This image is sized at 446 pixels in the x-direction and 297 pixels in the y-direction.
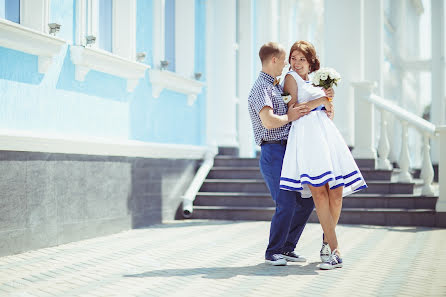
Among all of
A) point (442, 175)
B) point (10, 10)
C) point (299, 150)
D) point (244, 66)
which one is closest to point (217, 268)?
point (299, 150)

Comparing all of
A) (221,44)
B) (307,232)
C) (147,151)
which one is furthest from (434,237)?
(221,44)

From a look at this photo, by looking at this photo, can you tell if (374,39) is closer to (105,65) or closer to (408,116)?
(408,116)

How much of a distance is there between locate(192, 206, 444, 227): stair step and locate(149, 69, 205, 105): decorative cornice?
1649mm

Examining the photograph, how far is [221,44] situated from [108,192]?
3.99 meters

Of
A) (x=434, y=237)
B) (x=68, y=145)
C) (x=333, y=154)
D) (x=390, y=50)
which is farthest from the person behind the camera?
(x=390, y=50)

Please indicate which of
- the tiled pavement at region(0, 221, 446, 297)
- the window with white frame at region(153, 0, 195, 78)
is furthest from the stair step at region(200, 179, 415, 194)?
the window with white frame at region(153, 0, 195, 78)

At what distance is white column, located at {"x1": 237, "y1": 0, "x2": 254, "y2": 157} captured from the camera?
10078 mm

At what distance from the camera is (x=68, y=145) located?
18.5 ft

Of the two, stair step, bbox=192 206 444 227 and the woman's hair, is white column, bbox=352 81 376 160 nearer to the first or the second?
stair step, bbox=192 206 444 227

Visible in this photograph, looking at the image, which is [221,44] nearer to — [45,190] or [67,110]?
[67,110]

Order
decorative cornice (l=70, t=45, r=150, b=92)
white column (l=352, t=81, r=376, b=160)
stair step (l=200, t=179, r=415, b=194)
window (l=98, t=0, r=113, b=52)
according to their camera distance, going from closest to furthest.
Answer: decorative cornice (l=70, t=45, r=150, b=92) → window (l=98, t=0, r=113, b=52) → stair step (l=200, t=179, r=415, b=194) → white column (l=352, t=81, r=376, b=160)

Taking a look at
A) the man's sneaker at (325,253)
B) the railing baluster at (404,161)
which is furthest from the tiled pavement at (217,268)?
the railing baluster at (404,161)

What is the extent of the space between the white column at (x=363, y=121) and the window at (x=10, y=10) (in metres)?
4.79

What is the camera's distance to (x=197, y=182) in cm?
831
